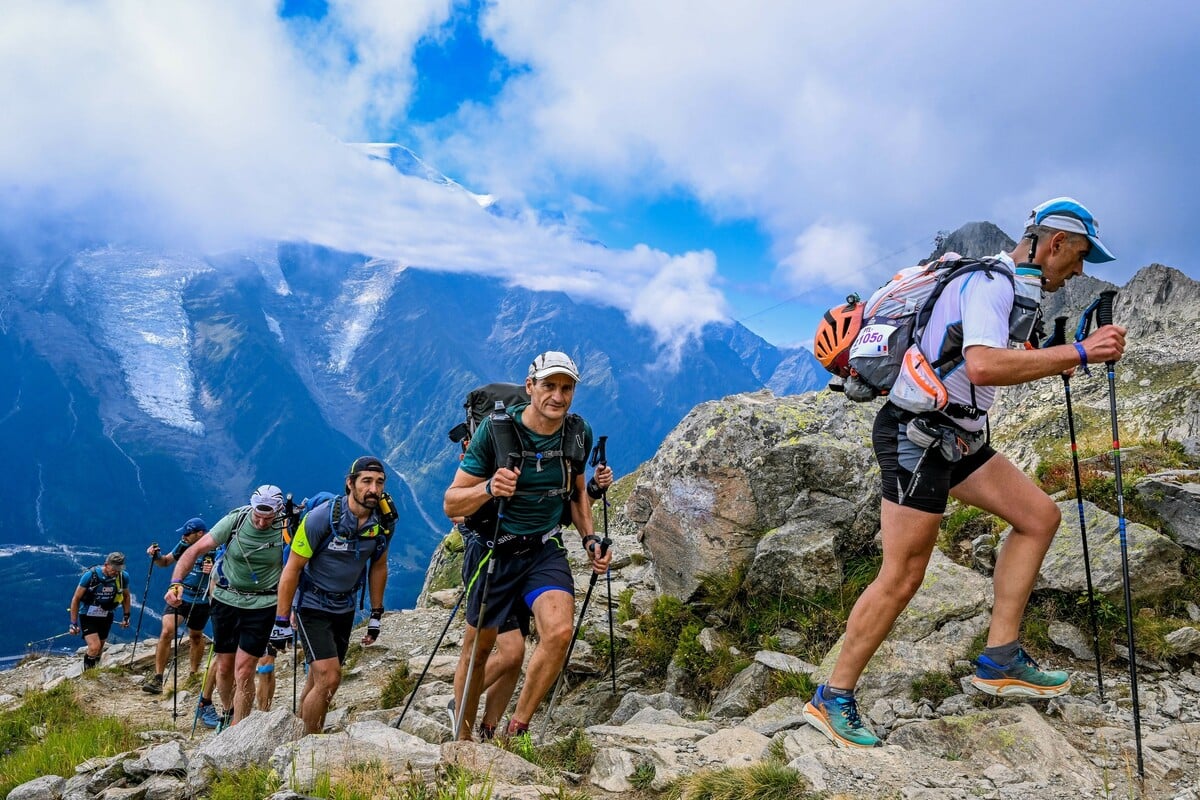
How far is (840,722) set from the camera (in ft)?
15.6

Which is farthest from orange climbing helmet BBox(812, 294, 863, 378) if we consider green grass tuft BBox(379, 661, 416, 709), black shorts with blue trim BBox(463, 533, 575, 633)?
green grass tuft BBox(379, 661, 416, 709)

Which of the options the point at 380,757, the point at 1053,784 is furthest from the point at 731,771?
the point at 380,757

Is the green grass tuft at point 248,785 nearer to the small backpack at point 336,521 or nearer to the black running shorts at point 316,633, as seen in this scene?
the black running shorts at point 316,633

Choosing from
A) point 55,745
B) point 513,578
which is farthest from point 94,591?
point 513,578

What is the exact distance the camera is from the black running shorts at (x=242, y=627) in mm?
10062

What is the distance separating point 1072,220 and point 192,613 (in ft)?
52.0

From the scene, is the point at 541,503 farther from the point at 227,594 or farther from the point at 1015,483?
the point at 227,594

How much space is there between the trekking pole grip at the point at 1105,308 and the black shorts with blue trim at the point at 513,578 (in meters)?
4.56

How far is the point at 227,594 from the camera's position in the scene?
10.2 metres

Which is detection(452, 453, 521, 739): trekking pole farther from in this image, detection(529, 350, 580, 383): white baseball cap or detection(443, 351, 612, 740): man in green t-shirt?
detection(529, 350, 580, 383): white baseball cap

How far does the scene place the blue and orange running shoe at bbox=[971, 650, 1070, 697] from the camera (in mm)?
5090

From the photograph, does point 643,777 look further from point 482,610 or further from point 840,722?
point 482,610

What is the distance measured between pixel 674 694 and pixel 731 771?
376 cm

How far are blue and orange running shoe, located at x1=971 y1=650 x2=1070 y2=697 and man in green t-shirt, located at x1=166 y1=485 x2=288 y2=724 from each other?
8752mm
